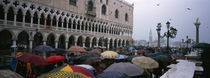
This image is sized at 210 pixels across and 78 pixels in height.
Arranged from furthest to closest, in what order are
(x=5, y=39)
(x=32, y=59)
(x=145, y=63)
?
(x=5, y=39)
(x=145, y=63)
(x=32, y=59)

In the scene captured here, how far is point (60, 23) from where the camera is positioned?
2734cm

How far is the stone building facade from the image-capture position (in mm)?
20578

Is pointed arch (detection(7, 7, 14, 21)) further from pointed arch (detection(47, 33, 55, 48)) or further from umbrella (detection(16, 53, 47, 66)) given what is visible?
umbrella (detection(16, 53, 47, 66))

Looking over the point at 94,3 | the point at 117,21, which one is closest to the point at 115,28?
the point at 117,21

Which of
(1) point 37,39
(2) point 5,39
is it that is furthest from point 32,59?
(1) point 37,39

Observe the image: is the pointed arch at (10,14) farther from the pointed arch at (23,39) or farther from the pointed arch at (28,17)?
the pointed arch at (23,39)

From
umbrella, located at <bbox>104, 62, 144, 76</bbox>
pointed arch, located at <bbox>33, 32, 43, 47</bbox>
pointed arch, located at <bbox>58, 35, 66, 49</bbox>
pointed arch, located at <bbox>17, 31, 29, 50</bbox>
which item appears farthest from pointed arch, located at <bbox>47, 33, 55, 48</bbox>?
umbrella, located at <bbox>104, 62, 144, 76</bbox>

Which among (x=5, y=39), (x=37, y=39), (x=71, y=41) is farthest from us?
(x=71, y=41)

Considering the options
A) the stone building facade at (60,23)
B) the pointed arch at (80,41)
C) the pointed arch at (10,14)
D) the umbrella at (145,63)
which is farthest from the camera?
the pointed arch at (80,41)

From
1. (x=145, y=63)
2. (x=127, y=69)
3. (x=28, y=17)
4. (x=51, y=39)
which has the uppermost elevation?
(x=28, y=17)

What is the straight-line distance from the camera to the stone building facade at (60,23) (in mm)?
20578

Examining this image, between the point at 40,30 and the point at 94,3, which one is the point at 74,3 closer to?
the point at 94,3

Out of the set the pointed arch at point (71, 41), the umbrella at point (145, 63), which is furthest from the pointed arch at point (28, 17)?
the umbrella at point (145, 63)

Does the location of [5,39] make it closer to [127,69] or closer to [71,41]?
[71,41]
